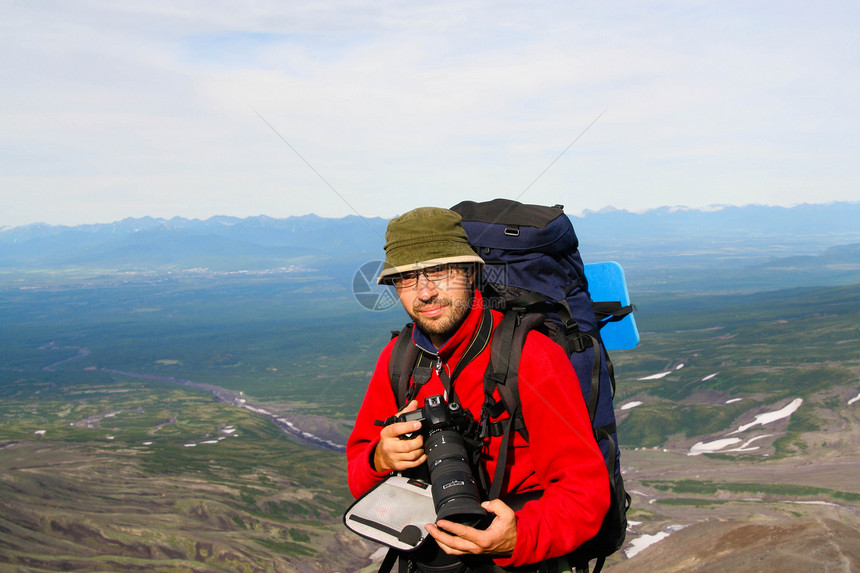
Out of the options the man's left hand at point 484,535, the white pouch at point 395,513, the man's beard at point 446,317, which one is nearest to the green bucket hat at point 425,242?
the man's beard at point 446,317

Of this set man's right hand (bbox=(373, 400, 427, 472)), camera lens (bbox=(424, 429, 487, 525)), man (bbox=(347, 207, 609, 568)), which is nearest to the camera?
camera lens (bbox=(424, 429, 487, 525))

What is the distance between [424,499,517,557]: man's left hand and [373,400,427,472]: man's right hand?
61 centimetres

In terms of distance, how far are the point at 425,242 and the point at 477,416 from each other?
1516 millimetres

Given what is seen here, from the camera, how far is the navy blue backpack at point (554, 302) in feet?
17.2

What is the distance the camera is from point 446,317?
4945 mm

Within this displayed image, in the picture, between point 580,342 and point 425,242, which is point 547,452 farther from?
point 425,242

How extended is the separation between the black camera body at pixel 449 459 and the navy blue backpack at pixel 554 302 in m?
0.38

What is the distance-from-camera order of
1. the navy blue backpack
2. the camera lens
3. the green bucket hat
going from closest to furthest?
the camera lens < the green bucket hat < the navy blue backpack

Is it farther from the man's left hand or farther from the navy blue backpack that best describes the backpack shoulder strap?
the man's left hand

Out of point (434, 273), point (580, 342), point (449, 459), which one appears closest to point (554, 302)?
point (580, 342)

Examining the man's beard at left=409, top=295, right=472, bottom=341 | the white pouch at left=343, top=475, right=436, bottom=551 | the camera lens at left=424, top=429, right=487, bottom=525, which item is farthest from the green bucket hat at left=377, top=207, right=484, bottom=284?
the white pouch at left=343, top=475, right=436, bottom=551

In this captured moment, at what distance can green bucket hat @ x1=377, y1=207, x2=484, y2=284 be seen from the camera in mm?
4867

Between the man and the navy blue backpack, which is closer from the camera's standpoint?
the man

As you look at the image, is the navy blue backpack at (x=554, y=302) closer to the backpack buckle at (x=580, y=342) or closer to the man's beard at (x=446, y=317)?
the backpack buckle at (x=580, y=342)
